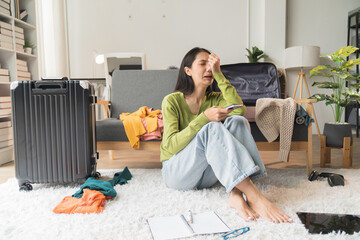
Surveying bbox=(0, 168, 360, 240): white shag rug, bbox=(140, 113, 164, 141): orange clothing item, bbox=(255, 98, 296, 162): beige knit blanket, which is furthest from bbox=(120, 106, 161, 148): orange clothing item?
bbox=(255, 98, 296, 162): beige knit blanket

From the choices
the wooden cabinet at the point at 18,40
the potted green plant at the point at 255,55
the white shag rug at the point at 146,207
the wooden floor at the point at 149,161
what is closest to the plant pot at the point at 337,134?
the wooden floor at the point at 149,161

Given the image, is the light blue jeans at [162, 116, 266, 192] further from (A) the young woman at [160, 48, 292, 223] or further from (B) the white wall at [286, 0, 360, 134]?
(B) the white wall at [286, 0, 360, 134]

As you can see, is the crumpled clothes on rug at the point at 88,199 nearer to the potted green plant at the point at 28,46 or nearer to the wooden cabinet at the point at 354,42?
the potted green plant at the point at 28,46

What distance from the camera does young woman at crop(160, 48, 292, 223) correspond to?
1170mm

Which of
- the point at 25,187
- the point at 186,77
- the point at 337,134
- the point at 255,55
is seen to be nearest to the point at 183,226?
the point at 186,77

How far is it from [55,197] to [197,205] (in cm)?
77

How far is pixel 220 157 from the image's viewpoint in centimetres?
120

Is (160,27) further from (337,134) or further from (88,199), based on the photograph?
(88,199)

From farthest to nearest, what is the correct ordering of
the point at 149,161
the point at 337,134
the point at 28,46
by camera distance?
the point at 28,46 < the point at 149,161 < the point at 337,134

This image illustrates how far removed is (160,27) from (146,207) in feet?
12.1

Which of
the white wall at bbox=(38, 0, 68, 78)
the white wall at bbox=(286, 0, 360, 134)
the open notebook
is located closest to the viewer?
the open notebook

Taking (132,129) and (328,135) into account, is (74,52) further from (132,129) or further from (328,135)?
(328,135)

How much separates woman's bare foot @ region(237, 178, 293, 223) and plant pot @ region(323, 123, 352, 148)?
1.37 metres

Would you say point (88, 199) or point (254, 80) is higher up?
point (254, 80)
